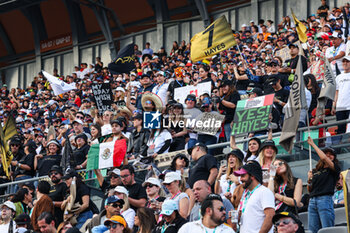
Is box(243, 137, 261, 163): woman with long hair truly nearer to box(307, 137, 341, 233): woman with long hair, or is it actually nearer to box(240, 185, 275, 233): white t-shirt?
box(307, 137, 341, 233): woman with long hair

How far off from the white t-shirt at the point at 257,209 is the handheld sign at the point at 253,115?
294 cm

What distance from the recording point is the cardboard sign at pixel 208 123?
1201 cm

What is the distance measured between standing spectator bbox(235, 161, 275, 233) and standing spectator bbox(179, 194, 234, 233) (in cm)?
44

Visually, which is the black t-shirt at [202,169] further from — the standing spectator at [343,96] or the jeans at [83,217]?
the standing spectator at [343,96]

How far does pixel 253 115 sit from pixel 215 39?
4.96m

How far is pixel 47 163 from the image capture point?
546 inches

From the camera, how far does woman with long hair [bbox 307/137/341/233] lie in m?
8.91

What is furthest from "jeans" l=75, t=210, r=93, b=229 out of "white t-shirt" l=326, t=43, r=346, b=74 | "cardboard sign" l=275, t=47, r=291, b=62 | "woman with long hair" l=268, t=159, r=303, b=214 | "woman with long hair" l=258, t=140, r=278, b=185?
"cardboard sign" l=275, t=47, r=291, b=62

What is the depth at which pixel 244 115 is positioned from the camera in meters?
11.0

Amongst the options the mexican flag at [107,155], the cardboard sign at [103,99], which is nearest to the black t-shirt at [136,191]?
the mexican flag at [107,155]

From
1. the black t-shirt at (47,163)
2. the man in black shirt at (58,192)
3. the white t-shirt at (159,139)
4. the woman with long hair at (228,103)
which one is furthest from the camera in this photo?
the black t-shirt at (47,163)

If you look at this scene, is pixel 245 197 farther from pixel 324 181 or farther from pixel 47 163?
pixel 47 163

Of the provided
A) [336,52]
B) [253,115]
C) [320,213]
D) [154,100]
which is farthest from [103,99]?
[320,213]

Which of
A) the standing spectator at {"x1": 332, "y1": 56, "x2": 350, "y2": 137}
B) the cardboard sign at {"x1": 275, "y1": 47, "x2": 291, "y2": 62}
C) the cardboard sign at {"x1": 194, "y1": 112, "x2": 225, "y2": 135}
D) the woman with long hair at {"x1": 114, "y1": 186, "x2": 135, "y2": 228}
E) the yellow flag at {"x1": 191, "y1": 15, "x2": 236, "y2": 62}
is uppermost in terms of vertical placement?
the yellow flag at {"x1": 191, "y1": 15, "x2": 236, "y2": 62}
